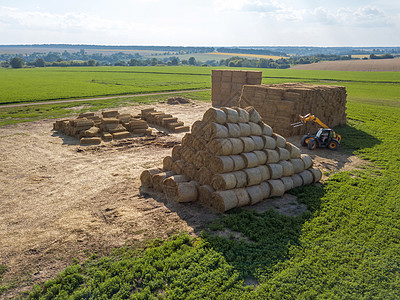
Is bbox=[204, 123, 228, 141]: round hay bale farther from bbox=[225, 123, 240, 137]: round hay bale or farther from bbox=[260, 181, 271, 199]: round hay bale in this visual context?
bbox=[260, 181, 271, 199]: round hay bale

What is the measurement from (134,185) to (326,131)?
12223 millimetres

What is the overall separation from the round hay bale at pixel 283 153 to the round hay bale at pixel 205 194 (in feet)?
11.5

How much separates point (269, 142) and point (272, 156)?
606 millimetres

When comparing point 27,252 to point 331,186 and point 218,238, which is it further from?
point 331,186

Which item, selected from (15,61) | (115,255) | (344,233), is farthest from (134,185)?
(15,61)

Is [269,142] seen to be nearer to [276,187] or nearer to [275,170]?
[275,170]

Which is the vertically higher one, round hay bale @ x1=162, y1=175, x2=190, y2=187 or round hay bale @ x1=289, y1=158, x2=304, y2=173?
round hay bale @ x1=289, y1=158, x2=304, y2=173

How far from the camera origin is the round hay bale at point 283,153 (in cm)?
1224

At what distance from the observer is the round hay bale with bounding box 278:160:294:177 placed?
12.1 metres

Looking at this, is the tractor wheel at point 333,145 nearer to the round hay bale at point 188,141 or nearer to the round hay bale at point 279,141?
the round hay bale at point 279,141

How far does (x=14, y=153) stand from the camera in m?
16.9

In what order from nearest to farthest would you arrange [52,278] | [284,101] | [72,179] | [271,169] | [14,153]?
1. [52,278]
2. [271,169]
3. [72,179]
4. [14,153]
5. [284,101]

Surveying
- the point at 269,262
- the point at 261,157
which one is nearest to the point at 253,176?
the point at 261,157

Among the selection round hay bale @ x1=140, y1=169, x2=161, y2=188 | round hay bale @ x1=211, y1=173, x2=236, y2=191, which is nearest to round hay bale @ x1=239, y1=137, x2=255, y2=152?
round hay bale @ x1=211, y1=173, x2=236, y2=191
